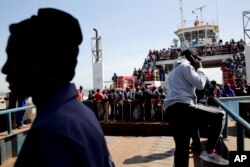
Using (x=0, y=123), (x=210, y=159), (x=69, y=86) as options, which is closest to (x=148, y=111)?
(x=0, y=123)

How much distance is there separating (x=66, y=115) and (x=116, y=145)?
21.3 ft

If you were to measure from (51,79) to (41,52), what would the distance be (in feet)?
0.37

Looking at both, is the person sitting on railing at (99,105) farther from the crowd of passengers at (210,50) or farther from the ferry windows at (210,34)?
the ferry windows at (210,34)

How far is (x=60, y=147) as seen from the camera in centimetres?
111

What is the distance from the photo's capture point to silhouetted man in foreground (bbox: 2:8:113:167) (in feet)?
3.82

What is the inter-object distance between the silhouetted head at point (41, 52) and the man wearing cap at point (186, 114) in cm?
273

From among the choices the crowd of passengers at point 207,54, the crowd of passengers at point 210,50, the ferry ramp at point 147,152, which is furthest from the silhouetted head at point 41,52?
the crowd of passengers at point 210,50

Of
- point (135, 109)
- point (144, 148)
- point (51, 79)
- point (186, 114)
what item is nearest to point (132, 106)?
point (135, 109)

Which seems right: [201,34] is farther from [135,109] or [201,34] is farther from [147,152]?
[147,152]

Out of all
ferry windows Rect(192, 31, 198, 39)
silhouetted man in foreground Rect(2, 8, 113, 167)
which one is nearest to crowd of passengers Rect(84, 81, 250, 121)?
silhouetted man in foreground Rect(2, 8, 113, 167)

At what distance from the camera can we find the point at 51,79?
50.3 inches

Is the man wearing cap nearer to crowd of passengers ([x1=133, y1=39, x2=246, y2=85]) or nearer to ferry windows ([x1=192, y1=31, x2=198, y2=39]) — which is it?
crowd of passengers ([x1=133, y1=39, x2=246, y2=85])

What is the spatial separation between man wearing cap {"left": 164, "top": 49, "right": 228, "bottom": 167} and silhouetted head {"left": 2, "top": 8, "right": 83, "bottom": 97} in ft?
8.96

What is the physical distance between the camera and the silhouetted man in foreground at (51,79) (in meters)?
1.17
